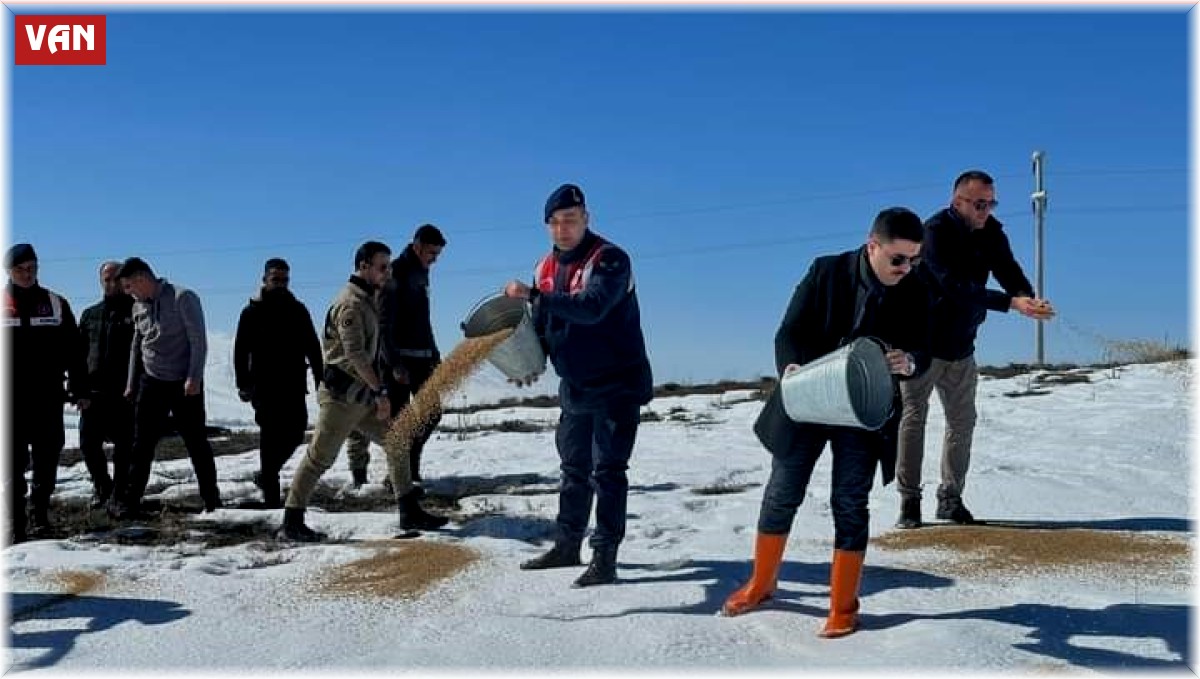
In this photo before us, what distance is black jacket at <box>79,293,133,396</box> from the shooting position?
7914 mm

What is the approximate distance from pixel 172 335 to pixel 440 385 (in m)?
2.25

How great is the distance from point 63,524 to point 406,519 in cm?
227

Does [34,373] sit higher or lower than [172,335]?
lower

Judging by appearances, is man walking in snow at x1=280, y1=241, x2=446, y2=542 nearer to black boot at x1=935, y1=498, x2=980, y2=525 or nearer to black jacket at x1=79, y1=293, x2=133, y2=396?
black jacket at x1=79, y1=293, x2=133, y2=396

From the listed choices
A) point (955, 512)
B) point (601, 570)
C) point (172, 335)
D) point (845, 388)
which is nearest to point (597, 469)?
point (601, 570)

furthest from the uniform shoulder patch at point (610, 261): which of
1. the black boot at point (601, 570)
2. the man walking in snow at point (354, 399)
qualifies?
the man walking in snow at point (354, 399)

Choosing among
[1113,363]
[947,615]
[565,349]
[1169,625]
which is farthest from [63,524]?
[1113,363]

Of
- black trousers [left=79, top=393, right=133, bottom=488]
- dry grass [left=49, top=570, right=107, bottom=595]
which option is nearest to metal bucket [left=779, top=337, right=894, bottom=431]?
dry grass [left=49, top=570, right=107, bottom=595]

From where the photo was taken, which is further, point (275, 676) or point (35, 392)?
point (35, 392)

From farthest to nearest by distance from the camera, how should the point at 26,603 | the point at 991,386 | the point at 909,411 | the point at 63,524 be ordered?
the point at 991,386 < the point at 63,524 < the point at 909,411 < the point at 26,603

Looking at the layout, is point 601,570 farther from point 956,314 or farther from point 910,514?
point 956,314

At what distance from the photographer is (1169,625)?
13.0ft

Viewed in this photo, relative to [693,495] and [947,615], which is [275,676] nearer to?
[947,615]

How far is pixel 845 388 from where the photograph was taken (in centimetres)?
365
